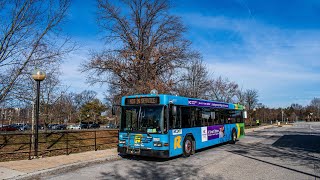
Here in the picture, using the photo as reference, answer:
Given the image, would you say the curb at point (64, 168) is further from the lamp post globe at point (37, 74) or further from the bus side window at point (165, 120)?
the lamp post globe at point (37, 74)

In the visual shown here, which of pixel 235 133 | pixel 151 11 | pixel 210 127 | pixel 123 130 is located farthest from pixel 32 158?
pixel 151 11

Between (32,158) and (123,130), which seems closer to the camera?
(32,158)

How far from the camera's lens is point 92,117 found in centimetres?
8894

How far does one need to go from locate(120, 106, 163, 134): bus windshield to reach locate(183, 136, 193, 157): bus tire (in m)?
2.03

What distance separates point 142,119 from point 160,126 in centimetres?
97

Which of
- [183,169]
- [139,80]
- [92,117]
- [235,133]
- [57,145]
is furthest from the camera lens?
[92,117]

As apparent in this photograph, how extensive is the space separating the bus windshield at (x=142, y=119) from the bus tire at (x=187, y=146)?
203cm

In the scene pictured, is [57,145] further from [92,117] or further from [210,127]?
[92,117]

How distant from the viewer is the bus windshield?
12.3 meters

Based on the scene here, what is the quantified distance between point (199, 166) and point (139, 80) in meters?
12.6

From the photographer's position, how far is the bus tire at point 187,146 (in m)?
13.5

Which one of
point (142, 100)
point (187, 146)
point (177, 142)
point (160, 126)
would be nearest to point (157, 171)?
point (160, 126)

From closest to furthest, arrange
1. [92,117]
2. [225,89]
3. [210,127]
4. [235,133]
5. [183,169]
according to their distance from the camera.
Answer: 1. [183,169]
2. [210,127]
3. [235,133]
4. [225,89]
5. [92,117]

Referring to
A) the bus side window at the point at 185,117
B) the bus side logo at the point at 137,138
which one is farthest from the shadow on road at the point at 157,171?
the bus side window at the point at 185,117
